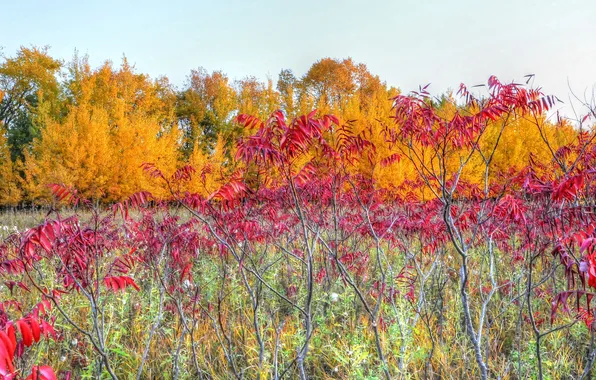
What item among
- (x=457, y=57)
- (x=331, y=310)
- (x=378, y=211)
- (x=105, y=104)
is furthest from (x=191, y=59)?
(x=331, y=310)

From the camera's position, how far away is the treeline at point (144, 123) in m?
14.7

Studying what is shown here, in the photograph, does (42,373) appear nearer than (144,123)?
Yes

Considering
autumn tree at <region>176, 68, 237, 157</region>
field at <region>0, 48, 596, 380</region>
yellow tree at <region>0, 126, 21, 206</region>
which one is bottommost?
field at <region>0, 48, 596, 380</region>

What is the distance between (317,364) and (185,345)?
4.46 ft

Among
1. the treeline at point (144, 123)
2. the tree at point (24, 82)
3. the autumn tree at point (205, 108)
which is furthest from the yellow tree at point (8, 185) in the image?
the autumn tree at point (205, 108)

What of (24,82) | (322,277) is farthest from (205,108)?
(322,277)

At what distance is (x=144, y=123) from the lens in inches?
673

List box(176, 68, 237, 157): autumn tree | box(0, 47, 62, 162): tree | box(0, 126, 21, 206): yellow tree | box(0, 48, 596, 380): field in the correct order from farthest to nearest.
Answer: box(176, 68, 237, 157): autumn tree < box(0, 47, 62, 162): tree < box(0, 126, 21, 206): yellow tree < box(0, 48, 596, 380): field

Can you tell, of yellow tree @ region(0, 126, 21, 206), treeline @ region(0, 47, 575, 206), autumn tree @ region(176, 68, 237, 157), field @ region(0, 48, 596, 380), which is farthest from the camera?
autumn tree @ region(176, 68, 237, 157)

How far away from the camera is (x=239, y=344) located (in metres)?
3.85

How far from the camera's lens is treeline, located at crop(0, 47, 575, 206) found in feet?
48.3

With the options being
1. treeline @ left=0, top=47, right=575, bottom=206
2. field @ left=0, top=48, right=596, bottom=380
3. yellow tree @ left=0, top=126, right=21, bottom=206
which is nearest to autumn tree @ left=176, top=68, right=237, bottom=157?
treeline @ left=0, top=47, right=575, bottom=206

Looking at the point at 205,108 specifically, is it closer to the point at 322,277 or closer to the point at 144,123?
the point at 144,123

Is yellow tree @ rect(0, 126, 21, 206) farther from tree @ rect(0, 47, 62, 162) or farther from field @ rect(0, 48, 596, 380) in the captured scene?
field @ rect(0, 48, 596, 380)
